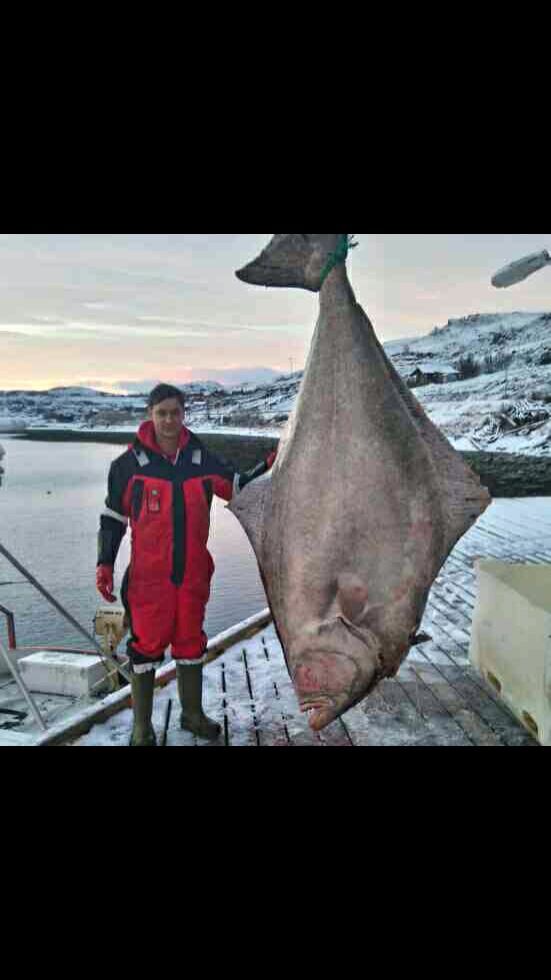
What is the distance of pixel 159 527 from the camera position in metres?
2.72

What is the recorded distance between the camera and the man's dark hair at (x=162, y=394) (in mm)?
2693

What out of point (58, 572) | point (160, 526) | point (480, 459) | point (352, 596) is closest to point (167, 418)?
point (160, 526)

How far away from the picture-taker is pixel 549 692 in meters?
2.63

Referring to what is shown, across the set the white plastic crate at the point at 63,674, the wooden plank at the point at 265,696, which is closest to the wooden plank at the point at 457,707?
the wooden plank at the point at 265,696

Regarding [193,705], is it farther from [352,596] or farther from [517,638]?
[517,638]

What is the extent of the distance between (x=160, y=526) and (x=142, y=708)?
2.58 feet

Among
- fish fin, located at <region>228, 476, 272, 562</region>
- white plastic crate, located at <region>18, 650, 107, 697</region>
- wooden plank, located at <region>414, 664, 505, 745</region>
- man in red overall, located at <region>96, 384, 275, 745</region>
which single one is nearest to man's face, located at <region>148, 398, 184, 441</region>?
man in red overall, located at <region>96, 384, 275, 745</region>

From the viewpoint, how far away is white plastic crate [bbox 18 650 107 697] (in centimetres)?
663

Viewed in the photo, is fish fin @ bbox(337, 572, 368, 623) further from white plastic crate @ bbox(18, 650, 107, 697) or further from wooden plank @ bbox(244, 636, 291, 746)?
white plastic crate @ bbox(18, 650, 107, 697)

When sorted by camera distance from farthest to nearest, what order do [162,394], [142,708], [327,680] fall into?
[142,708]
[162,394]
[327,680]

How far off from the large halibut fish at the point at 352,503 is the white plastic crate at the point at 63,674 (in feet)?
15.8

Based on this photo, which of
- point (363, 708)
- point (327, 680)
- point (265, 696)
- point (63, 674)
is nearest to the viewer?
point (327, 680)

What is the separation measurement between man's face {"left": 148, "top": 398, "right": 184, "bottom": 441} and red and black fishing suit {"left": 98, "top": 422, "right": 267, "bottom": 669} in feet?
0.14

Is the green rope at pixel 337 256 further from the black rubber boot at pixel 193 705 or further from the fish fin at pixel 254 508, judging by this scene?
the black rubber boot at pixel 193 705
